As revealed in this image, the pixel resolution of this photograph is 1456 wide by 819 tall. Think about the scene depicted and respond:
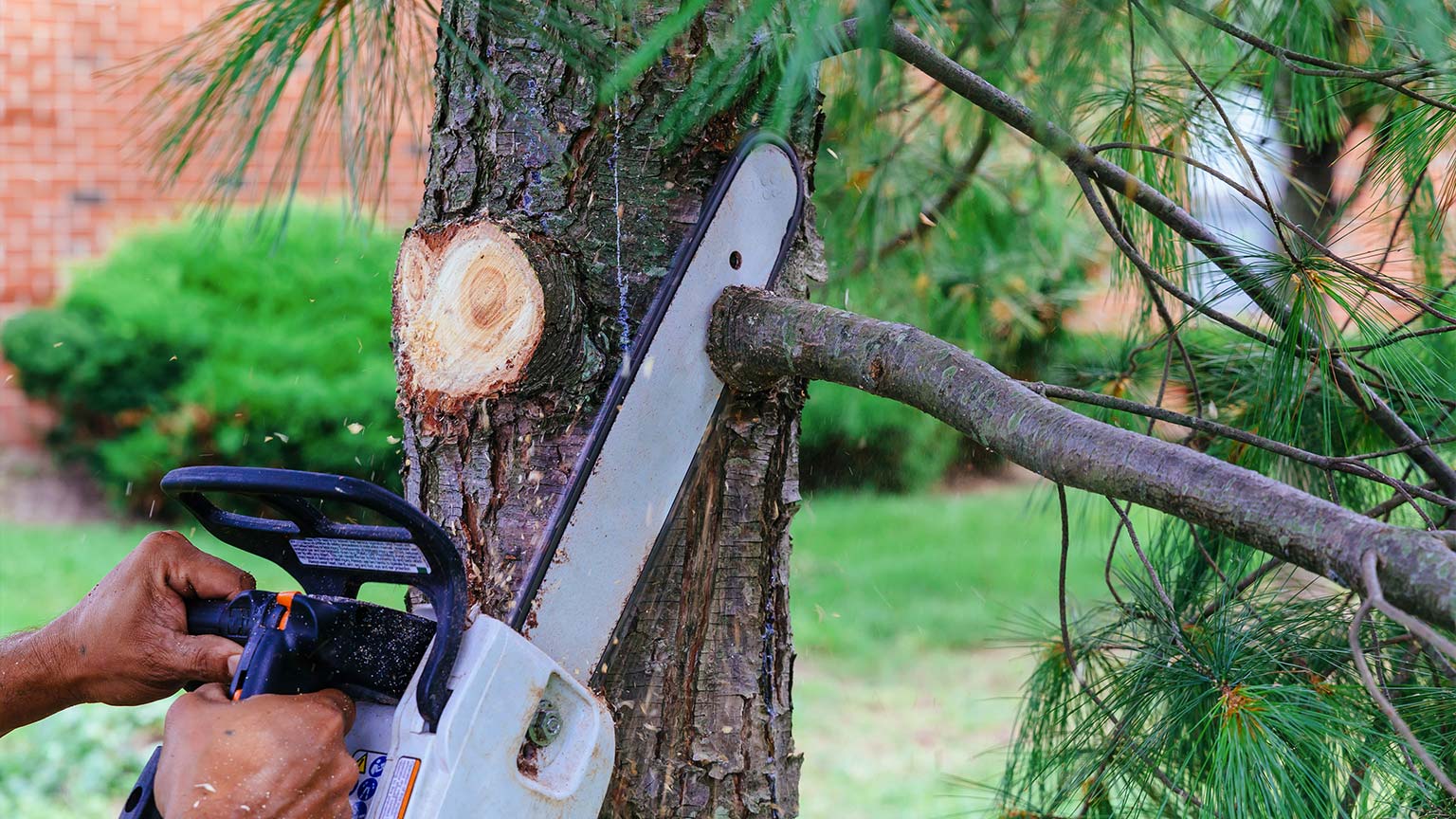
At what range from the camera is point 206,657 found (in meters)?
0.96

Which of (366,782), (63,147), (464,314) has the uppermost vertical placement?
(63,147)

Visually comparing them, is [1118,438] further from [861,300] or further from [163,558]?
[861,300]

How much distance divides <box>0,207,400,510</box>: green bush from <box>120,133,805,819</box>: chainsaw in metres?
3.51

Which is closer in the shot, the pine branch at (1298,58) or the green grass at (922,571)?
the pine branch at (1298,58)

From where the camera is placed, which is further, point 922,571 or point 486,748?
point 922,571

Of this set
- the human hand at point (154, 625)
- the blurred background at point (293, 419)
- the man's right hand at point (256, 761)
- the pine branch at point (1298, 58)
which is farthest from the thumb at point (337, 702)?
the blurred background at point (293, 419)

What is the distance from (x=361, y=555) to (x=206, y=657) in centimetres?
17

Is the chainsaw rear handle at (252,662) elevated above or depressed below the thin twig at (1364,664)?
below

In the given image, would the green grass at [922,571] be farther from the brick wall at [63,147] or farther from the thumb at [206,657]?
the thumb at [206,657]

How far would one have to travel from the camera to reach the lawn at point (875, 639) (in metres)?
2.90

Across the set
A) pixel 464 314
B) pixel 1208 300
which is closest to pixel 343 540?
pixel 464 314

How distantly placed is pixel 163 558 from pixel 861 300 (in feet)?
5.25

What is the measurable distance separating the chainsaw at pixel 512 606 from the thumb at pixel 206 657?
12 millimetres

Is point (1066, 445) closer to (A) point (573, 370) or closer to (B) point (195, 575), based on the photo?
(A) point (573, 370)
